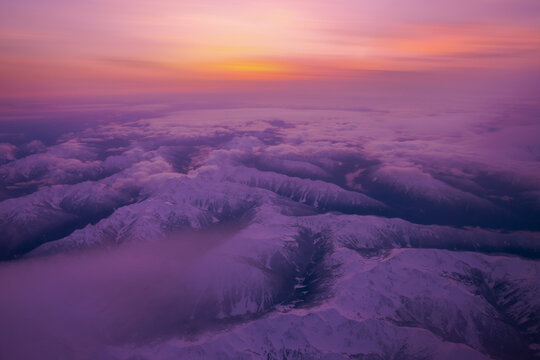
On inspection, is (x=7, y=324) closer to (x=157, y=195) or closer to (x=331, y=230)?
(x=157, y=195)

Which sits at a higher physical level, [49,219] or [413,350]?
[413,350]

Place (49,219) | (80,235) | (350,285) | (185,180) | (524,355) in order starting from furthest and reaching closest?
(185,180) → (49,219) → (80,235) → (350,285) → (524,355)

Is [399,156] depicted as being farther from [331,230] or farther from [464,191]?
[331,230]

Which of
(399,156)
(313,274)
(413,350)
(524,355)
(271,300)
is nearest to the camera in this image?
(413,350)

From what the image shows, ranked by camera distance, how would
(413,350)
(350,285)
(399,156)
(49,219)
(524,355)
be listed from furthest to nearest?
(399,156)
(49,219)
(350,285)
(524,355)
(413,350)

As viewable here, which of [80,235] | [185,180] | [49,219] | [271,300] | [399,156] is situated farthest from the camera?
[399,156]

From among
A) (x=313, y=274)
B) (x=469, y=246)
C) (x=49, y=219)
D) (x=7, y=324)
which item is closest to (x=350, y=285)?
(x=313, y=274)

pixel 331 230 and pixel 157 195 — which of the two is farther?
pixel 157 195

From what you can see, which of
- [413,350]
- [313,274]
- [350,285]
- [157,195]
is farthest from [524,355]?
[157,195]

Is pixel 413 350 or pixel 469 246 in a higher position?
pixel 413 350
